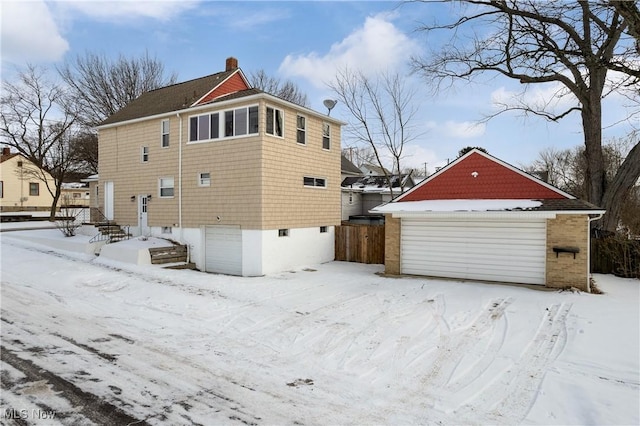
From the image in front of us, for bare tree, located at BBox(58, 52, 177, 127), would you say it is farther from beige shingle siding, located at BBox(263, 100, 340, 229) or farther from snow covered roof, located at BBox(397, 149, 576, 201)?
snow covered roof, located at BBox(397, 149, 576, 201)

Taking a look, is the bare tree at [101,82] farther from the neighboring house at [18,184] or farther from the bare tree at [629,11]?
the bare tree at [629,11]

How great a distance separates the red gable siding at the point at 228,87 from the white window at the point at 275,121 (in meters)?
3.99

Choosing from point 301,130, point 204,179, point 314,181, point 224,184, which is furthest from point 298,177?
point 204,179

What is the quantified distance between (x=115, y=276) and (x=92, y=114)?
2367cm

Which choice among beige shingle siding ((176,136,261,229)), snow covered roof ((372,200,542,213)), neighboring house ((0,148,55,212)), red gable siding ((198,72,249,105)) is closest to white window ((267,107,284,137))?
beige shingle siding ((176,136,261,229))

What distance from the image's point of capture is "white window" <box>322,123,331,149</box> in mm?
17281

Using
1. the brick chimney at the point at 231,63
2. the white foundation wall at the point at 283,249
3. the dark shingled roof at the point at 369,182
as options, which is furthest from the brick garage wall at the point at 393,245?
the dark shingled roof at the point at 369,182

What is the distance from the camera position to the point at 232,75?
1866 centimetres

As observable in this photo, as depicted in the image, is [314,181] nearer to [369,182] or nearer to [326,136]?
[326,136]

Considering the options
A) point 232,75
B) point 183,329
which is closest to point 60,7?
point 232,75

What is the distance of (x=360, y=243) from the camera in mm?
17531

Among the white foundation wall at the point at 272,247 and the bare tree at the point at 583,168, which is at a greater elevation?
the bare tree at the point at 583,168

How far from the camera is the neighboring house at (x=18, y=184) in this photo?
36.6 metres

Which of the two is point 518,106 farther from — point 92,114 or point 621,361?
point 92,114
